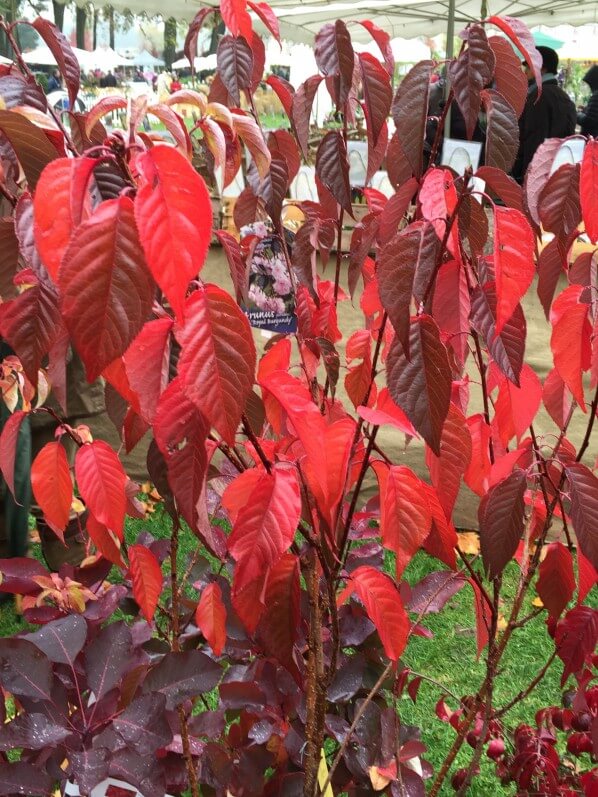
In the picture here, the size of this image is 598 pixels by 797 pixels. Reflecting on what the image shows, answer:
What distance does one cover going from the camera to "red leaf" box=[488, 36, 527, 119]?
83 cm

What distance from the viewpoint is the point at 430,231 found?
66 cm

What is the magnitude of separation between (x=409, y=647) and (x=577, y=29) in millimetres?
6373

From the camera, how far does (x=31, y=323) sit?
61cm

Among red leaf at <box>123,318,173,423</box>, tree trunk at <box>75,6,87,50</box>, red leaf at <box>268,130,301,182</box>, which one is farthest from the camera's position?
tree trunk at <box>75,6,87,50</box>

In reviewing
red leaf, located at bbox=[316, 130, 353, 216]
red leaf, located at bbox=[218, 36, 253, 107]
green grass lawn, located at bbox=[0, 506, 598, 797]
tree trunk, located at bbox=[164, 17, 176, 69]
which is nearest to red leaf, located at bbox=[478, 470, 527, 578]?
red leaf, located at bbox=[316, 130, 353, 216]

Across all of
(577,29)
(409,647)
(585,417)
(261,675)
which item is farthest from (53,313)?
(577,29)

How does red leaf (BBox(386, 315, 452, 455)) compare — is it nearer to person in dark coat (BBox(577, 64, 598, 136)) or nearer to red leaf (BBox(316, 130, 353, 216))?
red leaf (BBox(316, 130, 353, 216))

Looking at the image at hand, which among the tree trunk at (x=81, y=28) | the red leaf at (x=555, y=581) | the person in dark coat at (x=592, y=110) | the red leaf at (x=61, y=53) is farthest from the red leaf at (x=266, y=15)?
the person in dark coat at (x=592, y=110)

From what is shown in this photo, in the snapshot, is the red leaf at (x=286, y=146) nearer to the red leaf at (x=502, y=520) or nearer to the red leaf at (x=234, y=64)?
the red leaf at (x=234, y=64)

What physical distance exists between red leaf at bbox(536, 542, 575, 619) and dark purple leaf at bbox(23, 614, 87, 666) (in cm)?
55

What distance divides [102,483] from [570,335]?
1.59 ft

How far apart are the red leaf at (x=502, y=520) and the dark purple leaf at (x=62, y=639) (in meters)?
0.49

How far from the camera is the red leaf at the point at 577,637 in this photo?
105 centimetres

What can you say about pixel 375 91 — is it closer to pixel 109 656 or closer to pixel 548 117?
pixel 109 656
